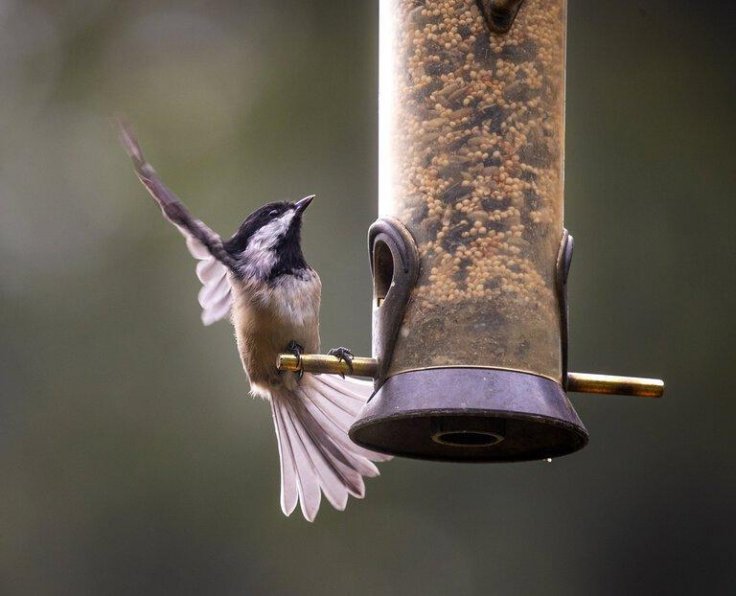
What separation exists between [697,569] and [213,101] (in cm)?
450

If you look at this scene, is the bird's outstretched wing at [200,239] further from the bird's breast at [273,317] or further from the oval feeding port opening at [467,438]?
the oval feeding port opening at [467,438]

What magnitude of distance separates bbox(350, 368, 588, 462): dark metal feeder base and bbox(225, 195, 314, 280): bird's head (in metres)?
1.22

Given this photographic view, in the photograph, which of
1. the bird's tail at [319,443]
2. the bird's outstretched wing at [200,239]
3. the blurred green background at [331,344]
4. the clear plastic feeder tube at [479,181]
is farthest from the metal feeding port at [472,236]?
the blurred green background at [331,344]

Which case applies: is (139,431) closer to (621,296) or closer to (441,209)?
(621,296)

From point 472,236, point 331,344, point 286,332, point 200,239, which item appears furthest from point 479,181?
point 331,344

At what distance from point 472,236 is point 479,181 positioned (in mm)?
169

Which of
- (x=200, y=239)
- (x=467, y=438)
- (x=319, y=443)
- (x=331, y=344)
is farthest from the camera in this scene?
(x=331, y=344)

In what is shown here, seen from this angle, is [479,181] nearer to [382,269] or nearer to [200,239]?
[382,269]

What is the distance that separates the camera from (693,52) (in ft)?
35.1

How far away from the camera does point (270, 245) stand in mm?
5980

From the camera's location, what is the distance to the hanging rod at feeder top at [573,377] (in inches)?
187

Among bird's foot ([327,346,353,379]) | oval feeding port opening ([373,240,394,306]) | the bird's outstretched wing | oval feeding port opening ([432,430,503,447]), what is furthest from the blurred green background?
oval feeding port opening ([432,430,503,447])

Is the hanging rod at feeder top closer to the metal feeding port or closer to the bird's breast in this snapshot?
the metal feeding port

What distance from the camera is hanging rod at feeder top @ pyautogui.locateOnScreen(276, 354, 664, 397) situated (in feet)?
15.6
